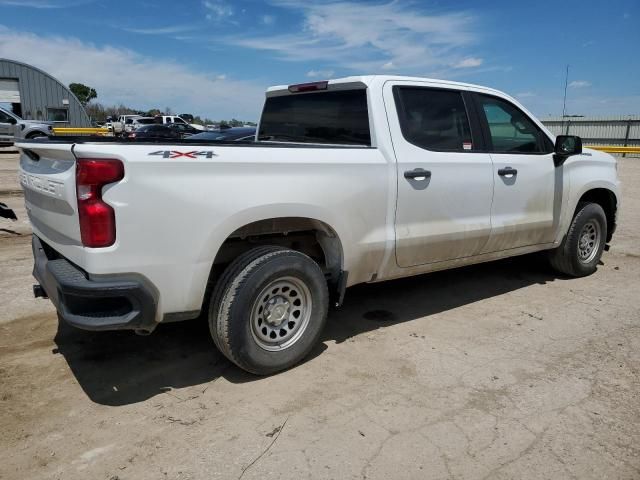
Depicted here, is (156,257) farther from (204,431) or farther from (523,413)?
(523,413)

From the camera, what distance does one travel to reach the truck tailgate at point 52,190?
9.31 feet

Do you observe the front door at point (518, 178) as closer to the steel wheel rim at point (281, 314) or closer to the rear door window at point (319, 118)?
the rear door window at point (319, 118)

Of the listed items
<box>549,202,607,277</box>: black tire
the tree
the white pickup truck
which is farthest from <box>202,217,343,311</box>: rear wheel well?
the tree

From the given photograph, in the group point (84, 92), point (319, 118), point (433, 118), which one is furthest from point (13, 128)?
point (84, 92)

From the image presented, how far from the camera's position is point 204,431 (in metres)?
2.86

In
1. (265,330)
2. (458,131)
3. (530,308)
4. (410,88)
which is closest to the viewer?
(265,330)

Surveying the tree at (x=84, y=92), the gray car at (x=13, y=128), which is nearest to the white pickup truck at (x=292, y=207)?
the gray car at (x=13, y=128)

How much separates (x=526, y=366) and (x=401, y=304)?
145 centimetres

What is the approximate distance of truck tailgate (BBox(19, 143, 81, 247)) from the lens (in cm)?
284

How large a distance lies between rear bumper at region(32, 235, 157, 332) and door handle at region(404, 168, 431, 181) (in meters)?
2.01

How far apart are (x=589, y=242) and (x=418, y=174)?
3041mm

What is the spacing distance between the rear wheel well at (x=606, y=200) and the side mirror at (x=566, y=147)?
2.75ft

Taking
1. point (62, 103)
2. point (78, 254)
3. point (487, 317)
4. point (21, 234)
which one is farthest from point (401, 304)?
point (62, 103)

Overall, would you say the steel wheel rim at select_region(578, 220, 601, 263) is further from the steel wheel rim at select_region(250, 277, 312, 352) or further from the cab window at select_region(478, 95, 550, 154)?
the steel wheel rim at select_region(250, 277, 312, 352)
